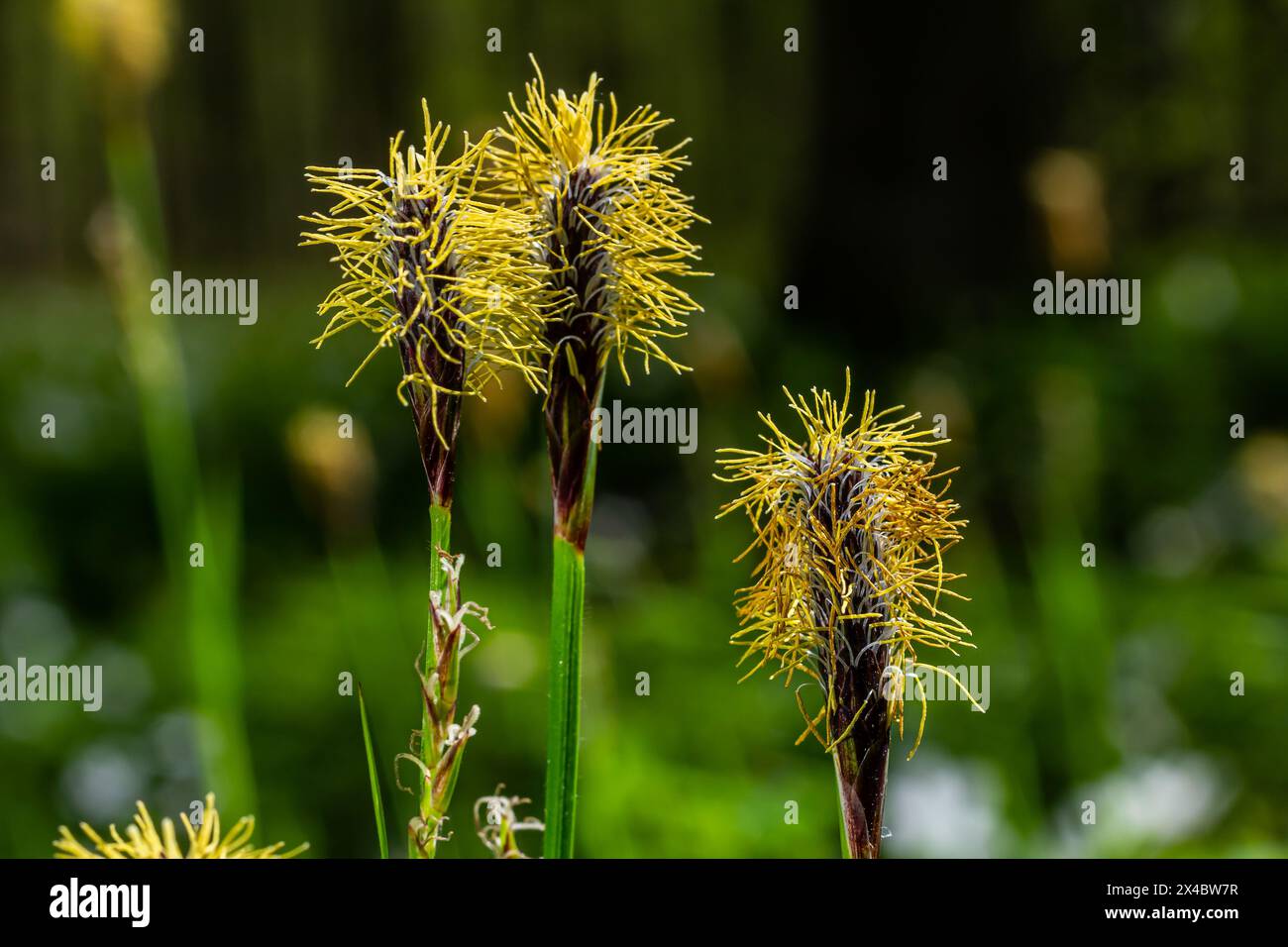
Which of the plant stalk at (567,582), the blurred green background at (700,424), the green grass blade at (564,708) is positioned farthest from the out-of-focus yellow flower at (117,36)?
the green grass blade at (564,708)

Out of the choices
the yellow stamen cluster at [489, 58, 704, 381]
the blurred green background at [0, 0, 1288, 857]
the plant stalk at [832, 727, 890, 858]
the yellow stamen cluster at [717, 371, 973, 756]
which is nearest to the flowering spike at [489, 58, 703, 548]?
the yellow stamen cluster at [489, 58, 704, 381]

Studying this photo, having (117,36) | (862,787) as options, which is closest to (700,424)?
(117,36)

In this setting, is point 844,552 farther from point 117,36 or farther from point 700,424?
point 700,424

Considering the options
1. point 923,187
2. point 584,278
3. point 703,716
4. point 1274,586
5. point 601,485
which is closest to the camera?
point 584,278

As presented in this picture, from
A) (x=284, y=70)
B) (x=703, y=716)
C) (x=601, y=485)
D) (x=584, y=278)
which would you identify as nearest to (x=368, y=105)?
(x=284, y=70)
